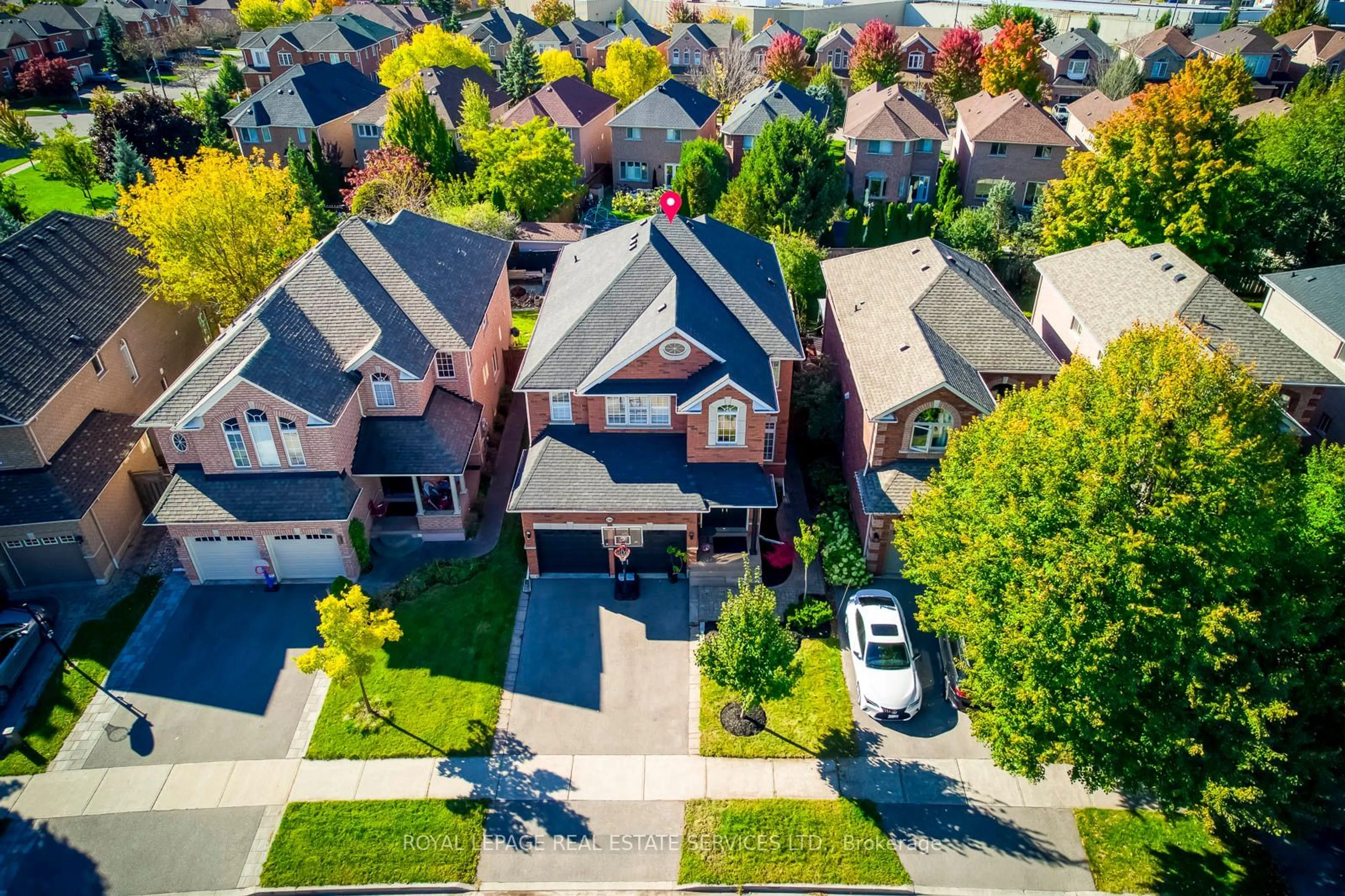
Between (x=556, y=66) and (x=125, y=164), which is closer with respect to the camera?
(x=125, y=164)

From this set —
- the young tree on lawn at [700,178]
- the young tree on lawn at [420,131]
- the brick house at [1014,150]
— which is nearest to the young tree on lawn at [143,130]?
the young tree on lawn at [420,131]

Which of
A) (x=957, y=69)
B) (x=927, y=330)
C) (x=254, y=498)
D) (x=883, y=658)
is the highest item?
(x=957, y=69)

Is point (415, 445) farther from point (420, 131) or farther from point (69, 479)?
point (420, 131)


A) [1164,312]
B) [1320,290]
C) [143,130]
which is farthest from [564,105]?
[1320,290]

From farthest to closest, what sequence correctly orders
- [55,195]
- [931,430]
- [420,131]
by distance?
[55,195] < [420,131] < [931,430]

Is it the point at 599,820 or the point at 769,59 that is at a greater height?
the point at 769,59

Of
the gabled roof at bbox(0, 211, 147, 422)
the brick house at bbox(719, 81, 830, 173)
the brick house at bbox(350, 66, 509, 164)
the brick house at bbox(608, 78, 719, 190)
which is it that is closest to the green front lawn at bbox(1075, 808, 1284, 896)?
the gabled roof at bbox(0, 211, 147, 422)

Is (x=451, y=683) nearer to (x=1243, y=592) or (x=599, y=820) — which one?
(x=599, y=820)

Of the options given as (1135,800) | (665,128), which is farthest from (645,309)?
(665,128)
